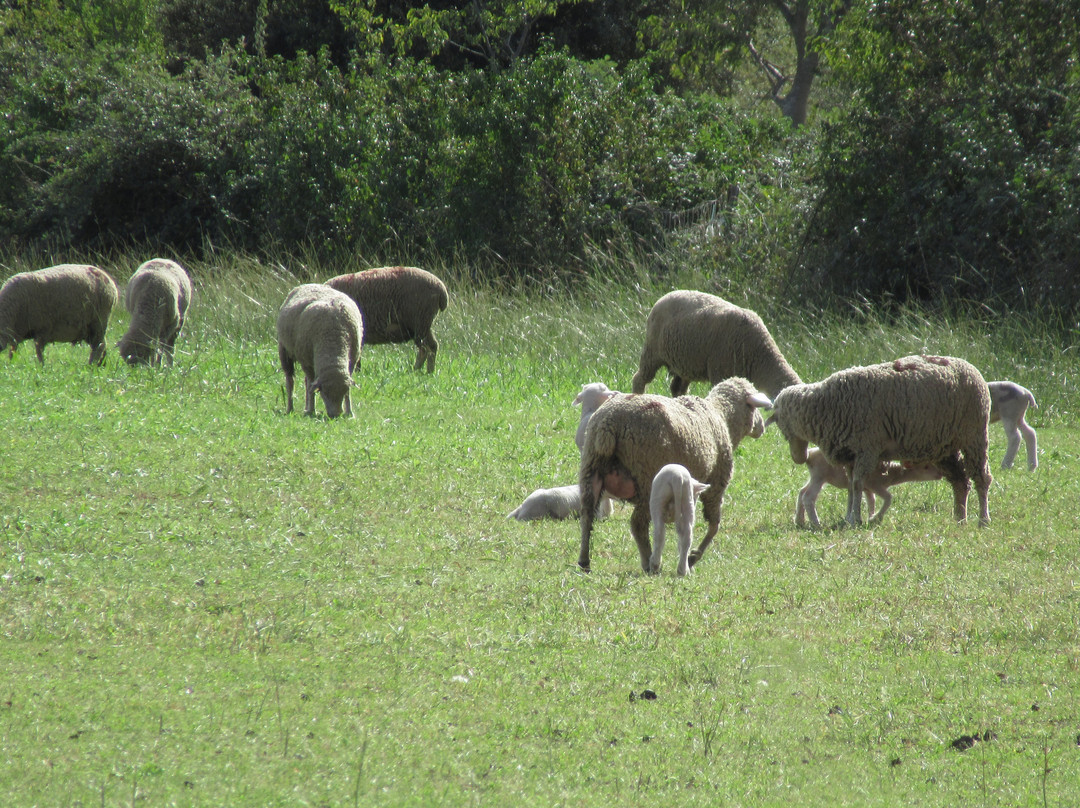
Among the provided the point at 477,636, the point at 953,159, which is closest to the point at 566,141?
the point at 953,159

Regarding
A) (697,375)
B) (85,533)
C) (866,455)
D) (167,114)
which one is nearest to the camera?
(85,533)

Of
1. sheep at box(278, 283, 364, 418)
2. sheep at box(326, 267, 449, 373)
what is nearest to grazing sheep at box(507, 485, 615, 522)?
sheep at box(278, 283, 364, 418)

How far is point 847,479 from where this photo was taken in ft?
27.4

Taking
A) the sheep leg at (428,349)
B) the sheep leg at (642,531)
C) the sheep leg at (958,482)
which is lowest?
the sheep leg at (428,349)

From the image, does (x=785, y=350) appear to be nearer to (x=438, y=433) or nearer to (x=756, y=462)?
(x=756, y=462)

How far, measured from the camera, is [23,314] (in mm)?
14180

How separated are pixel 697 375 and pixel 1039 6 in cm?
911

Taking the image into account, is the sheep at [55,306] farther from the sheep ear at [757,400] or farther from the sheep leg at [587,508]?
the sheep leg at [587,508]

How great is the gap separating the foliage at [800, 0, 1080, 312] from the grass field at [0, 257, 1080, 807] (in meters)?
6.69

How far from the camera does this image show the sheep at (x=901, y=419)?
25.7 ft

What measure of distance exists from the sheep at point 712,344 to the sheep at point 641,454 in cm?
395

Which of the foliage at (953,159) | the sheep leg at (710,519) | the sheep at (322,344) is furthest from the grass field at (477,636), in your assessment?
the foliage at (953,159)

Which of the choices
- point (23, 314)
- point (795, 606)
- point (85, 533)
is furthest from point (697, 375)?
point (23, 314)

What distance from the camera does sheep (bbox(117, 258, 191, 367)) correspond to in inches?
547
